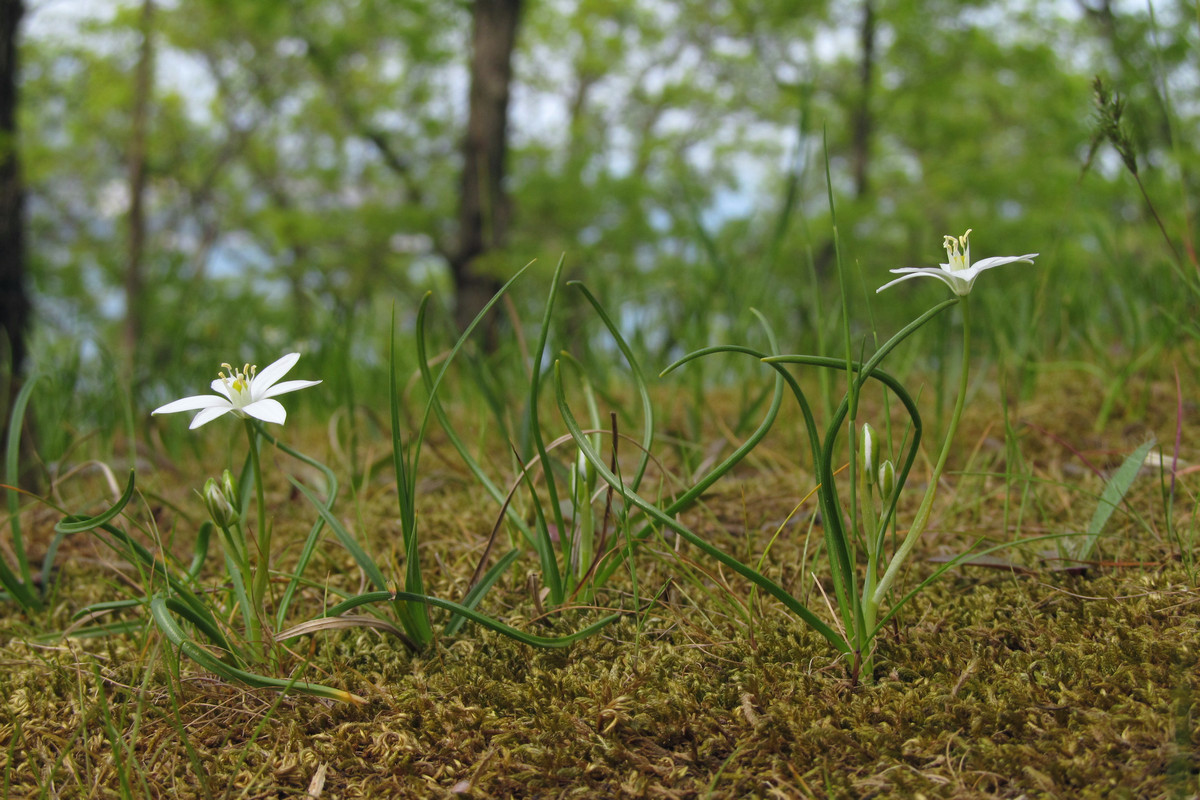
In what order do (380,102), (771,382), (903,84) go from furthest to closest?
1. (380,102)
2. (903,84)
3. (771,382)

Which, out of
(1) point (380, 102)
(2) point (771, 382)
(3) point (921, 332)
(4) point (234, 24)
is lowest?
(2) point (771, 382)

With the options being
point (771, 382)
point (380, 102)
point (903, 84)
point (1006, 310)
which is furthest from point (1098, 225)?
point (380, 102)

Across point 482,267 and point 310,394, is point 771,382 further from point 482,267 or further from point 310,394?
point 482,267

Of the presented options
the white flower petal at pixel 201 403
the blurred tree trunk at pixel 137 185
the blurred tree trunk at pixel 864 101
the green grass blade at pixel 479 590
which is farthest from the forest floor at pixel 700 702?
the blurred tree trunk at pixel 864 101

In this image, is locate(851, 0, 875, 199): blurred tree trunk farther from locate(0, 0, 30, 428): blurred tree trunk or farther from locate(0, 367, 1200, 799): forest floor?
locate(0, 367, 1200, 799): forest floor

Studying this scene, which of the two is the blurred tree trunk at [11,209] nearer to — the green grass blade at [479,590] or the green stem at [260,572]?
the green stem at [260,572]

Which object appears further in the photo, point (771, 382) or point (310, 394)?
point (310, 394)
